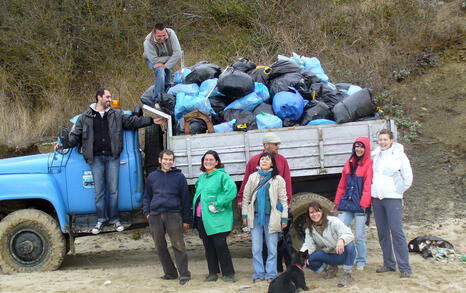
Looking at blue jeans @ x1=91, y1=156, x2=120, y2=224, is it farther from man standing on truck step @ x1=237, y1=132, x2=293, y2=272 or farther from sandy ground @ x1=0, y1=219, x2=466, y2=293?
man standing on truck step @ x1=237, y1=132, x2=293, y2=272

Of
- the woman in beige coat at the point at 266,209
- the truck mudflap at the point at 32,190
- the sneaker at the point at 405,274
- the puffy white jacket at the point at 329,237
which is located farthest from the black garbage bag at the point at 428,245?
the truck mudflap at the point at 32,190

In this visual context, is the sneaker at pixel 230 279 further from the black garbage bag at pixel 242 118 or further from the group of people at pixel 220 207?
the black garbage bag at pixel 242 118

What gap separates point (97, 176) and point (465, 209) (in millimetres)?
6044

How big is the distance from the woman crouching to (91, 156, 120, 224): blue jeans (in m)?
2.42

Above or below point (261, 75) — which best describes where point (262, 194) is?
below

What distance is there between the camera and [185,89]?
6355mm

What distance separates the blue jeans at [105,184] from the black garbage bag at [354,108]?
286cm

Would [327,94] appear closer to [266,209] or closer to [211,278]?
[266,209]

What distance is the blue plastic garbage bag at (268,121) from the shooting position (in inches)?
233

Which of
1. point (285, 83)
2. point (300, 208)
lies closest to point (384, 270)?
point (300, 208)

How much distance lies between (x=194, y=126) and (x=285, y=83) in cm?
148

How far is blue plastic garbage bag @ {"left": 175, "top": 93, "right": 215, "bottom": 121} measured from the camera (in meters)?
6.02

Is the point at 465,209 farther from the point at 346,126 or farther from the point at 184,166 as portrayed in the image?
the point at 184,166

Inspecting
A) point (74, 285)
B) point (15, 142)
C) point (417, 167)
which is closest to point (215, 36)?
point (15, 142)
